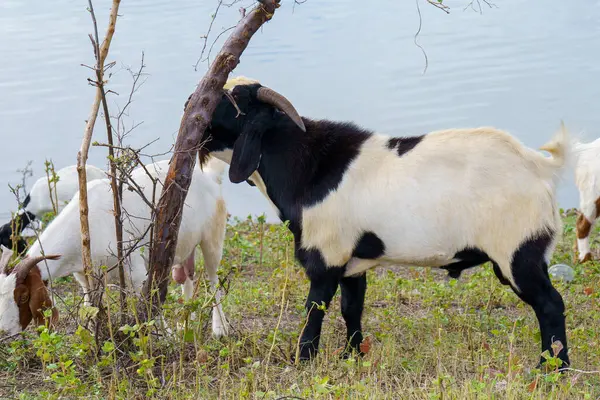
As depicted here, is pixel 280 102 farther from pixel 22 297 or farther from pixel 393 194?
pixel 22 297

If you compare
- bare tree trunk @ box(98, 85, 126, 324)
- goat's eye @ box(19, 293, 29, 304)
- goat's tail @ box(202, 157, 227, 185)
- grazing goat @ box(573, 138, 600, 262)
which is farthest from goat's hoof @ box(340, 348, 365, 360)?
grazing goat @ box(573, 138, 600, 262)

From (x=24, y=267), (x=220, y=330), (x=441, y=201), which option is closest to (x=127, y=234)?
(x=24, y=267)

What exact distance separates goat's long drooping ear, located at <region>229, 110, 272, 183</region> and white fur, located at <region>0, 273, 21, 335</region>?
5.18ft

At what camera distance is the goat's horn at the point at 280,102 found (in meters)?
5.39

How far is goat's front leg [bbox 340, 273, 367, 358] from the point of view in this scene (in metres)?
5.82

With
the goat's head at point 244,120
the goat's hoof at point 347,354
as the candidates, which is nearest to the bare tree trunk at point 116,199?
the goat's head at point 244,120

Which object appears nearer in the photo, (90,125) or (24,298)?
(90,125)

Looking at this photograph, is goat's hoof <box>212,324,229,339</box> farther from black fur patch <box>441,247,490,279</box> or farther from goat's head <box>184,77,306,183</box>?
black fur patch <box>441,247,490,279</box>

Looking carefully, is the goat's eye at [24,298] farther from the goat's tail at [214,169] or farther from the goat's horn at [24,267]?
the goat's tail at [214,169]

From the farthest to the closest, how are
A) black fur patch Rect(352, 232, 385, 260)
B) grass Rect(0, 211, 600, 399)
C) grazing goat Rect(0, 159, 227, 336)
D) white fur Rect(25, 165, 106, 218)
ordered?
white fur Rect(25, 165, 106, 218) < grazing goat Rect(0, 159, 227, 336) < black fur patch Rect(352, 232, 385, 260) < grass Rect(0, 211, 600, 399)

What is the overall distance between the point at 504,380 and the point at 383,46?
14587 mm

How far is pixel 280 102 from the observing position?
546 cm

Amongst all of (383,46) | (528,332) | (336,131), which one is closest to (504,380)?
(528,332)

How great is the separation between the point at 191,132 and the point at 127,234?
120 centimetres
